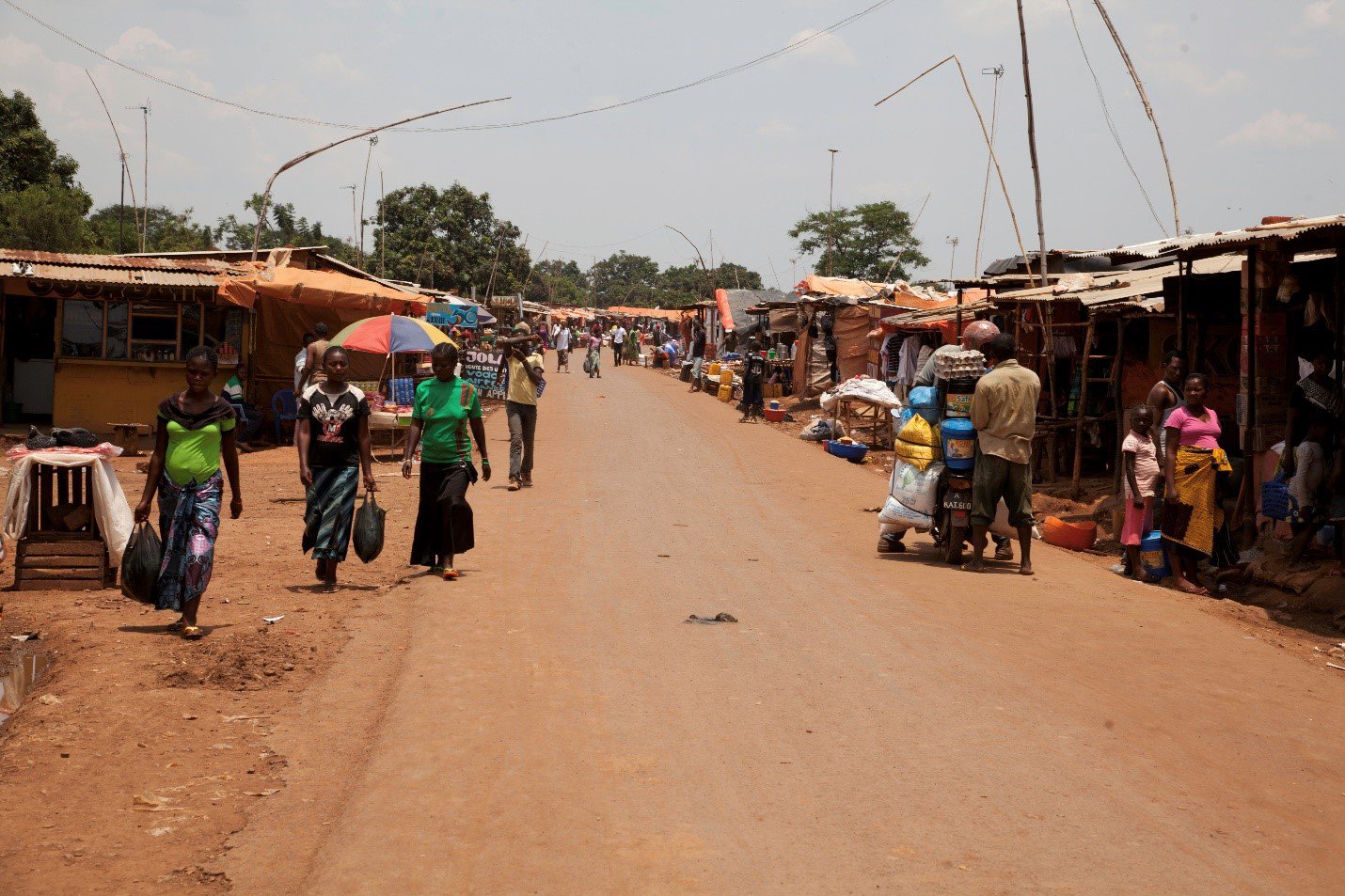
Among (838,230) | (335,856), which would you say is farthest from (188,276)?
(838,230)

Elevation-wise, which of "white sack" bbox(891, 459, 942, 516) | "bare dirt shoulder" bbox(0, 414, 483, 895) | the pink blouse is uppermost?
the pink blouse

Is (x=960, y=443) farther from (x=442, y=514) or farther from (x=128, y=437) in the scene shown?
(x=128, y=437)

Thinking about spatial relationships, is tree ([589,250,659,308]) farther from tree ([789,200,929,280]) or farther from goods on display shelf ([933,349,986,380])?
goods on display shelf ([933,349,986,380])

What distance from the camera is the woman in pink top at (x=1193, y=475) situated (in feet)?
31.6

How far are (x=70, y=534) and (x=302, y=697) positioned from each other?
3.69m

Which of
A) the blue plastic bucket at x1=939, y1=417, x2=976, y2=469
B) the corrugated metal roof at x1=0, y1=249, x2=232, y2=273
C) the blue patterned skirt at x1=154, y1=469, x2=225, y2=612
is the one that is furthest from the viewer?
the corrugated metal roof at x1=0, y1=249, x2=232, y2=273

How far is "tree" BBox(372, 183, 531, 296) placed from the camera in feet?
180

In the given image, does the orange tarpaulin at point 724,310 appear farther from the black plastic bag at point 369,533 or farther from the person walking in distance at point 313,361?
the black plastic bag at point 369,533

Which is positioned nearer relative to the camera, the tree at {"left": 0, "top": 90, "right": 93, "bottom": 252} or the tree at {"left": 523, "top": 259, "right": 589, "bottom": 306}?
the tree at {"left": 0, "top": 90, "right": 93, "bottom": 252}

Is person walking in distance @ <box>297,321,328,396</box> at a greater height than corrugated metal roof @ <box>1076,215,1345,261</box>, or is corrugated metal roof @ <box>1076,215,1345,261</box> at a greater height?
corrugated metal roof @ <box>1076,215,1345,261</box>

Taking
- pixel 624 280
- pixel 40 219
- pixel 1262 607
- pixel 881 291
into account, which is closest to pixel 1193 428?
pixel 1262 607

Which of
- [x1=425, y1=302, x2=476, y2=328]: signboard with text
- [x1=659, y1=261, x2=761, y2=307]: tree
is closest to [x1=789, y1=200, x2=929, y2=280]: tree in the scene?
[x1=659, y1=261, x2=761, y2=307]: tree

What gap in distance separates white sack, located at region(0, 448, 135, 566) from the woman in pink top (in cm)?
799

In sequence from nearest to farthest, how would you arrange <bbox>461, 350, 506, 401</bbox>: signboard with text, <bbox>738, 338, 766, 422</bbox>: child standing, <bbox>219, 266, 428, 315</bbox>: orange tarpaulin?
<bbox>219, 266, 428, 315</bbox>: orange tarpaulin → <bbox>738, 338, 766, 422</bbox>: child standing → <bbox>461, 350, 506, 401</bbox>: signboard with text
